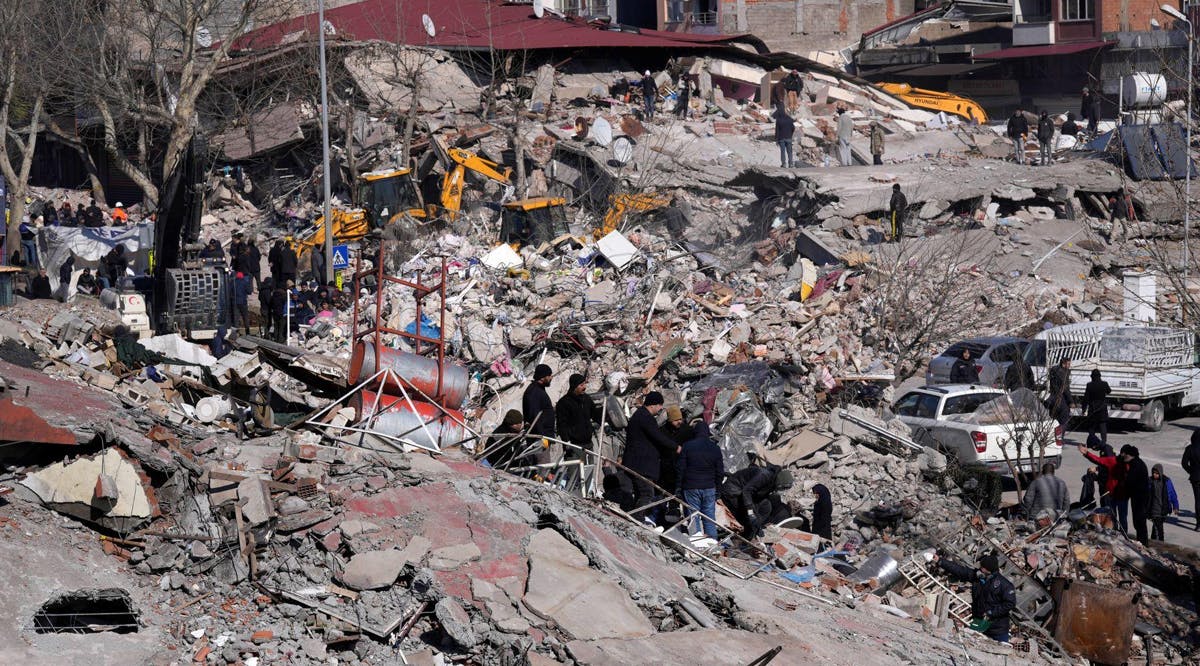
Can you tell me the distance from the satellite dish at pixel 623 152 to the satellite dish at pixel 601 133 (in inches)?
33.1

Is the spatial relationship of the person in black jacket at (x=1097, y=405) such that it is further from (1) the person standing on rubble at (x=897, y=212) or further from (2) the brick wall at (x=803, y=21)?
(2) the brick wall at (x=803, y=21)

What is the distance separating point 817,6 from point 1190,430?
1270 inches

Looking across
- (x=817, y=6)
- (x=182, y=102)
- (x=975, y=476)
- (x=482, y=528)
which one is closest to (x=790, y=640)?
(x=482, y=528)

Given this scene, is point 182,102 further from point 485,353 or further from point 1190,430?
point 1190,430

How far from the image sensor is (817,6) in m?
47.8

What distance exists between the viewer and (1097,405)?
57.0 ft

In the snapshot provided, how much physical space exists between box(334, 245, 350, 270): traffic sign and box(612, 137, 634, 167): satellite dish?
22.7 feet

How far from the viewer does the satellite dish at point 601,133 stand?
31.3 meters

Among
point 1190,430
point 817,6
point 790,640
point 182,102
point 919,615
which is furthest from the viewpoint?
point 817,6

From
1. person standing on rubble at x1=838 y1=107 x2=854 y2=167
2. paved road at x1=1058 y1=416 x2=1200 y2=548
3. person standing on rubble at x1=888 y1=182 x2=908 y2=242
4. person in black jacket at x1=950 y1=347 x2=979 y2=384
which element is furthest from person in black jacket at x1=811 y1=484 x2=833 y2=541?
person standing on rubble at x1=838 y1=107 x2=854 y2=167

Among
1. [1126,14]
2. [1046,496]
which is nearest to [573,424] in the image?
[1046,496]

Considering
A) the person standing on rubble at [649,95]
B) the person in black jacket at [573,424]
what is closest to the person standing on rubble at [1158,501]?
the person in black jacket at [573,424]

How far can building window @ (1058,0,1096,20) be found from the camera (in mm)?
45094

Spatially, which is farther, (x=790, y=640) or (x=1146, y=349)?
(x=1146, y=349)
